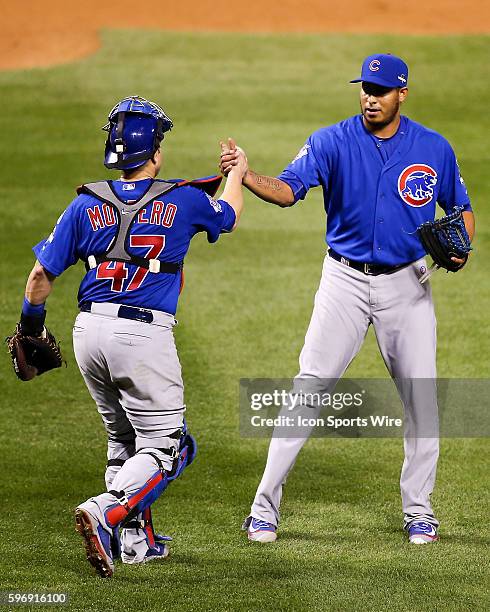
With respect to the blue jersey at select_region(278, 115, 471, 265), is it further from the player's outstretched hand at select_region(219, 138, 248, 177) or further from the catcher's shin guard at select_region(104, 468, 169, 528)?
the catcher's shin guard at select_region(104, 468, 169, 528)

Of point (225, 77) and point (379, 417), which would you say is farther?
point (225, 77)

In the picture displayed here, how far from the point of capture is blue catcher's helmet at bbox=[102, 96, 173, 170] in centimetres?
509

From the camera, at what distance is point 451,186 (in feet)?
19.3

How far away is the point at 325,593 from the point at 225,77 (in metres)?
13.8

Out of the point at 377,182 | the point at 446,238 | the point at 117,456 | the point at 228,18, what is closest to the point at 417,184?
the point at 377,182

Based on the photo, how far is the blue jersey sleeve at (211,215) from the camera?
16.9ft

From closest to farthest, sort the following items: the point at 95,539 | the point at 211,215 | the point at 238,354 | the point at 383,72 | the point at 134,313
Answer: the point at 95,539, the point at 134,313, the point at 211,215, the point at 383,72, the point at 238,354

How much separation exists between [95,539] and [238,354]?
169 inches

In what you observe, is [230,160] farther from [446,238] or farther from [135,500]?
[135,500]

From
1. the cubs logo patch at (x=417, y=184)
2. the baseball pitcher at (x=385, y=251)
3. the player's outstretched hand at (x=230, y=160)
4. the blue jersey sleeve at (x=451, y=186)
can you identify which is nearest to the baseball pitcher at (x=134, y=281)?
the player's outstretched hand at (x=230, y=160)

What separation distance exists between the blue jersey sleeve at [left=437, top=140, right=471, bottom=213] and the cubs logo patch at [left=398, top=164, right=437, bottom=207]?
92 mm

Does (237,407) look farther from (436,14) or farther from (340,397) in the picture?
(436,14)

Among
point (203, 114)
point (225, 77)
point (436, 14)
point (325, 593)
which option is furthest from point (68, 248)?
point (436, 14)

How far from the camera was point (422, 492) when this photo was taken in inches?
228
